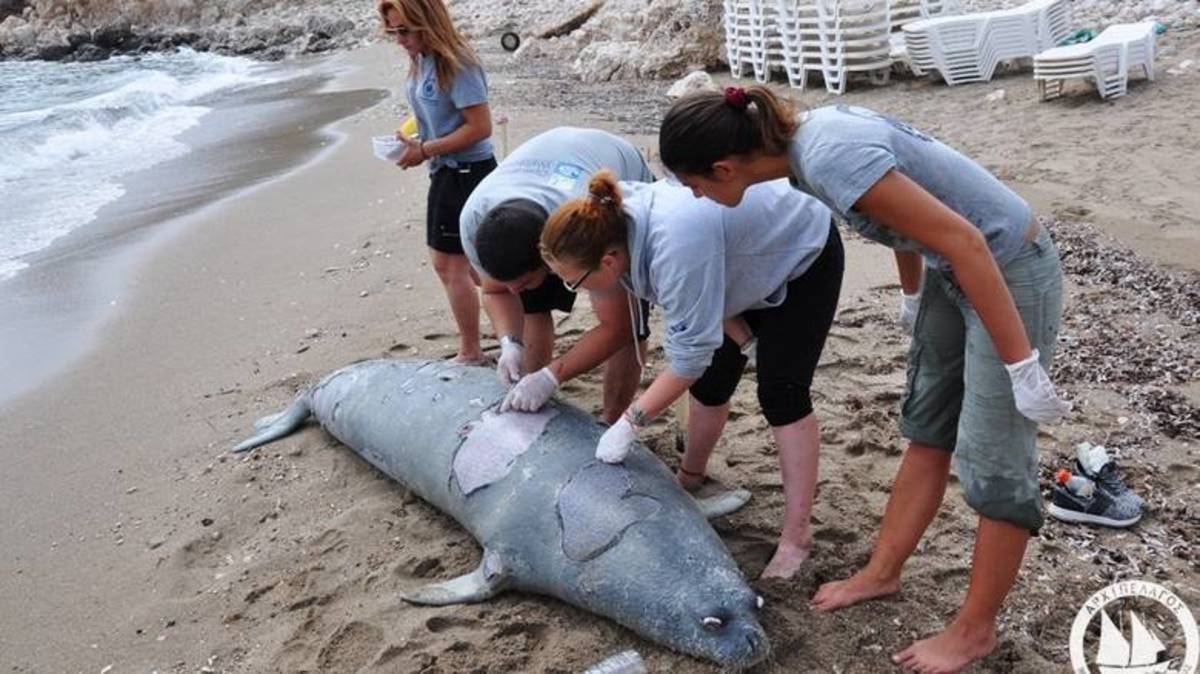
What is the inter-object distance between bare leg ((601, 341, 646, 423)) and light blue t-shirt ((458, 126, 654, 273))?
2.19 ft

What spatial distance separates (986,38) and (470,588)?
9517 mm

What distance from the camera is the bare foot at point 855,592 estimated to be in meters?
2.99

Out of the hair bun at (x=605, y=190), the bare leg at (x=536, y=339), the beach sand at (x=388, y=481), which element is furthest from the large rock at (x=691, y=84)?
the hair bun at (x=605, y=190)

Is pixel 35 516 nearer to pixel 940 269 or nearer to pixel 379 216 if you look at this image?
pixel 940 269

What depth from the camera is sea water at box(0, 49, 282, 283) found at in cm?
898

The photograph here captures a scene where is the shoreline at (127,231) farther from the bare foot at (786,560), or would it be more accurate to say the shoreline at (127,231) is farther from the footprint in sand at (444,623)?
the bare foot at (786,560)

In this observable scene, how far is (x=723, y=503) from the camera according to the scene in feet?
11.5

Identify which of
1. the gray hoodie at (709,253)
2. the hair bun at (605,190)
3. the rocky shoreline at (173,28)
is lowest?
the rocky shoreline at (173,28)

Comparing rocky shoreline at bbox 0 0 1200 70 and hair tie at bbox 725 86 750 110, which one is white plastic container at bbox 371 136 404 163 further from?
rocky shoreline at bbox 0 0 1200 70

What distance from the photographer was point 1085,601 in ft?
9.66

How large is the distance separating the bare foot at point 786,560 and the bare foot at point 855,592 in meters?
0.15

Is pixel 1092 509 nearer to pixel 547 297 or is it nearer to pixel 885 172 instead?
pixel 885 172

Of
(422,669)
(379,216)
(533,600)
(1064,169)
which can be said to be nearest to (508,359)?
(533,600)

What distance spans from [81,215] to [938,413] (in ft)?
27.8
